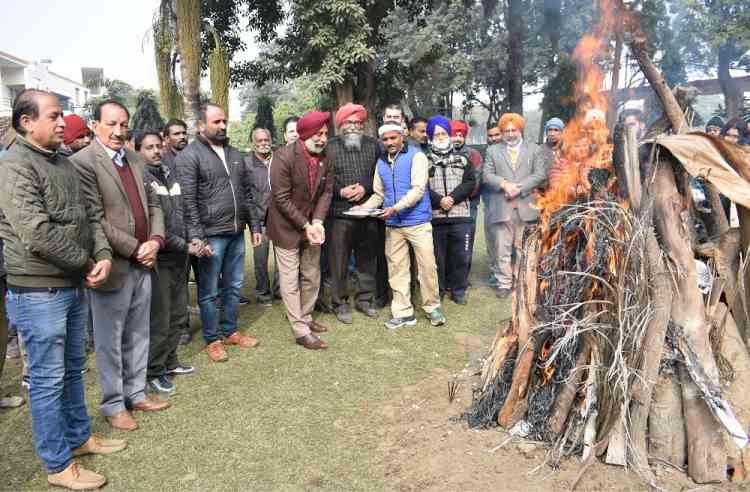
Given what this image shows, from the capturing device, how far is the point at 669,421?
3125mm

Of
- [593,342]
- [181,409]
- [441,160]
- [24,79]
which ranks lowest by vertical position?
[181,409]

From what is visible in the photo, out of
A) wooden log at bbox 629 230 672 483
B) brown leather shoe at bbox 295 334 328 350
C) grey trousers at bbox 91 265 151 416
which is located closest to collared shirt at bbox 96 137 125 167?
grey trousers at bbox 91 265 151 416

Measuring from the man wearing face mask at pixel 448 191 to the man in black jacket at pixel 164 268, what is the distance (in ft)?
10.0

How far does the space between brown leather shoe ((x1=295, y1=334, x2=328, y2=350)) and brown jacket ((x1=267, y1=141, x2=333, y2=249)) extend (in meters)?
0.95

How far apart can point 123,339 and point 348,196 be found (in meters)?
2.87

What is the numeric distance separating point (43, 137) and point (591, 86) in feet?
12.6

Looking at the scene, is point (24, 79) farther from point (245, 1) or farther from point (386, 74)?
point (386, 74)

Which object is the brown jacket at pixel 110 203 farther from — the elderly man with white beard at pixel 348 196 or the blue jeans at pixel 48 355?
the elderly man with white beard at pixel 348 196

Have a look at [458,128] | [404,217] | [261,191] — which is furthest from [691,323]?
[261,191]

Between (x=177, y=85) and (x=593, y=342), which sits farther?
(x=177, y=85)

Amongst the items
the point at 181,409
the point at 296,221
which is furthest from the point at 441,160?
the point at 181,409

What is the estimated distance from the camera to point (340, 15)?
11820 mm

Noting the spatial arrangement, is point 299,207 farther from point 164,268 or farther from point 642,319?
point 642,319

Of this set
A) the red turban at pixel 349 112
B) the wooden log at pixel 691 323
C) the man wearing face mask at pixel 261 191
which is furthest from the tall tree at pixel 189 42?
the wooden log at pixel 691 323
